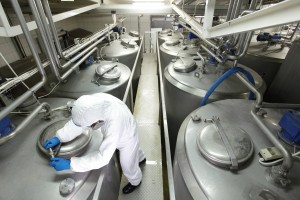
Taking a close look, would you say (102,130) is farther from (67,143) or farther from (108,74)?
(108,74)

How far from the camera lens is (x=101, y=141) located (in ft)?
3.91

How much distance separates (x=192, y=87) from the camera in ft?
5.67

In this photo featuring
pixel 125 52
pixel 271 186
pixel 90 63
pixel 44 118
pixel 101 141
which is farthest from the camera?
pixel 125 52

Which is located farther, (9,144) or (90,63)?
(90,63)

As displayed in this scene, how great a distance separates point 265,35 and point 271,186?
311 centimetres

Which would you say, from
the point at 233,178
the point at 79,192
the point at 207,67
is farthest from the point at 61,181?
the point at 207,67

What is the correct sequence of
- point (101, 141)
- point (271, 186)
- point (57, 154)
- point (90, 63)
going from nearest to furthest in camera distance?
point (271, 186) < point (57, 154) < point (101, 141) < point (90, 63)

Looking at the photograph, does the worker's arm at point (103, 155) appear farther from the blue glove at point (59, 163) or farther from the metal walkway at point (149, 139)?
the metal walkway at point (149, 139)

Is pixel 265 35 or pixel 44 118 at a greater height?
pixel 265 35

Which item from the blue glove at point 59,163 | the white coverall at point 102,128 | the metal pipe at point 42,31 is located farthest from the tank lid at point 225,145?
the metal pipe at point 42,31

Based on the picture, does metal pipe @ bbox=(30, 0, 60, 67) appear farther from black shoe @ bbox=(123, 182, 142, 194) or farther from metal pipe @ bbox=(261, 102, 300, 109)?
metal pipe @ bbox=(261, 102, 300, 109)

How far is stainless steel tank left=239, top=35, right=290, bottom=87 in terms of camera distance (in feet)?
8.35

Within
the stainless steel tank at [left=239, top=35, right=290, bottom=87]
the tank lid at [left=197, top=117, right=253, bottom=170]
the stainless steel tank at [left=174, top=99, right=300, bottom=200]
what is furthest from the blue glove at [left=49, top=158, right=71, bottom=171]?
the stainless steel tank at [left=239, top=35, right=290, bottom=87]

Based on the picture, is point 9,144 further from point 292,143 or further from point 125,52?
point 125,52
